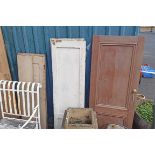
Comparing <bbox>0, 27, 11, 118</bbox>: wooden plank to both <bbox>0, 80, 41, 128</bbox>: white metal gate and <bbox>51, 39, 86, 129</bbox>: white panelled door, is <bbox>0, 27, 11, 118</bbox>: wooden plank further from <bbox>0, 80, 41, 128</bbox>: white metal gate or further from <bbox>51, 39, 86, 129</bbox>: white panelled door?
<bbox>51, 39, 86, 129</bbox>: white panelled door

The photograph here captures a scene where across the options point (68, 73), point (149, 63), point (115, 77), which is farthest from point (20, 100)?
point (149, 63)

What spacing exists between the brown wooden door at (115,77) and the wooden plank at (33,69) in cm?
85

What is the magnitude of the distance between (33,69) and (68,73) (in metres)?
0.62

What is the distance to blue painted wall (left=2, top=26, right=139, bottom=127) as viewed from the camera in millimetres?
3139

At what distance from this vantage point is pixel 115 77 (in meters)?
3.33

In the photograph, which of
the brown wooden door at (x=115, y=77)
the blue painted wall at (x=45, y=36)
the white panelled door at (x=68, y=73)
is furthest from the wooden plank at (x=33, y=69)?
the brown wooden door at (x=115, y=77)

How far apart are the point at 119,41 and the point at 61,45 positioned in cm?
91

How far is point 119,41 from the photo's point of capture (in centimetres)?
310

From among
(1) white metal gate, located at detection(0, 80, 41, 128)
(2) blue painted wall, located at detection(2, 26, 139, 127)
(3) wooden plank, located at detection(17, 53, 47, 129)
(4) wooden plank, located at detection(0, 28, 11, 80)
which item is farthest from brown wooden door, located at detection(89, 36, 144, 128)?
(4) wooden plank, located at detection(0, 28, 11, 80)

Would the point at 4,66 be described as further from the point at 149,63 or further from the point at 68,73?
the point at 149,63

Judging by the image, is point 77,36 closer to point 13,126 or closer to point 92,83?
point 92,83

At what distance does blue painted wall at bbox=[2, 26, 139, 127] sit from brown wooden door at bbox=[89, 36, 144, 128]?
12 cm
